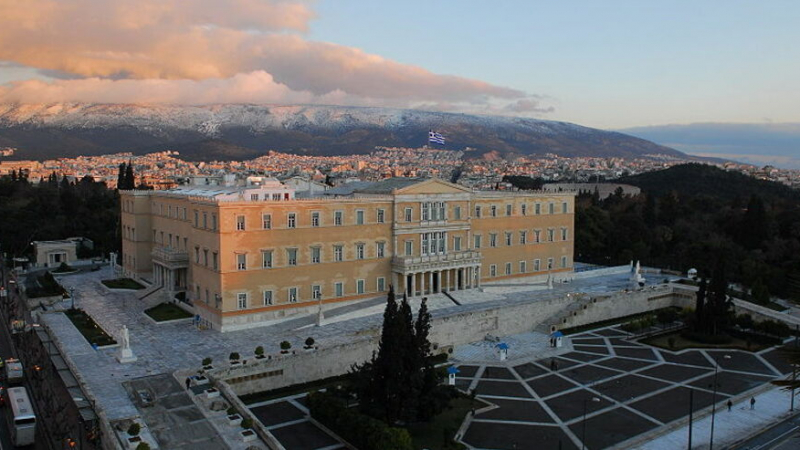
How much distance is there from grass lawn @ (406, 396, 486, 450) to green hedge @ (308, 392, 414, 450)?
67.1 inches

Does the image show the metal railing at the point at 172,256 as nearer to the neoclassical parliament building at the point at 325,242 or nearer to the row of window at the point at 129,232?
the neoclassical parliament building at the point at 325,242

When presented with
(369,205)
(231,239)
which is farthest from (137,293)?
(369,205)

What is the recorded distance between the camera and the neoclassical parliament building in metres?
43.3

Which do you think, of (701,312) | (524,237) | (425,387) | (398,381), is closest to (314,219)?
(425,387)

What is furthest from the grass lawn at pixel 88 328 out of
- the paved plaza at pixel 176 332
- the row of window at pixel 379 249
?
the row of window at pixel 379 249

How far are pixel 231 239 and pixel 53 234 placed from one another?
46.2 meters

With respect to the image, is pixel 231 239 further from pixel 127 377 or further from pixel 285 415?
pixel 285 415

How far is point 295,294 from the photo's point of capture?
45250mm

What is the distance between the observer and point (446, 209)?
172 feet

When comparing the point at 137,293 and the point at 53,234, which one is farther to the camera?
the point at 53,234

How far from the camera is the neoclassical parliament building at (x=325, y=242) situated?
4331 centimetres

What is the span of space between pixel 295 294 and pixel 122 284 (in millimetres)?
20512

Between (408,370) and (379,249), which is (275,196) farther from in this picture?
(408,370)

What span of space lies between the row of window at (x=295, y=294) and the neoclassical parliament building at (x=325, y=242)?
0.24 feet
